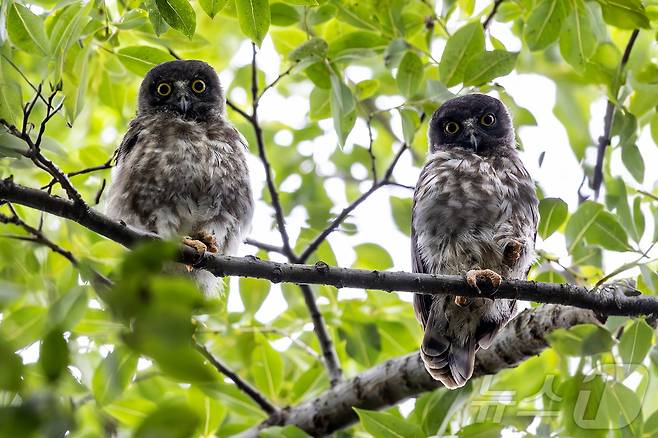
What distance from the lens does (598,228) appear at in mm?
3936

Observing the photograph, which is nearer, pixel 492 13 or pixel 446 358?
pixel 446 358

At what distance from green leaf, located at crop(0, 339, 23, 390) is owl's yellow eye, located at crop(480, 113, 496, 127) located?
437 cm

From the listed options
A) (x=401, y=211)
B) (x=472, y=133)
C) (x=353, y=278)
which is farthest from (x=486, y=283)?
(x=472, y=133)

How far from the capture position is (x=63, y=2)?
334cm

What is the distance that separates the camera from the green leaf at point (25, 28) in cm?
307

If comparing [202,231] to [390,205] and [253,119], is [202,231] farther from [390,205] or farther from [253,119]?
[390,205]

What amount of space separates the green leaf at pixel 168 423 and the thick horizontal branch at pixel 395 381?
327cm

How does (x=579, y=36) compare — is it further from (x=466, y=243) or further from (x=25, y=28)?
(x=25, y=28)

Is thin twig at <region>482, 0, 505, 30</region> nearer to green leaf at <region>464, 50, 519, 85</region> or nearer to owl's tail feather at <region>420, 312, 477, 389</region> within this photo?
green leaf at <region>464, 50, 519, 85</region>

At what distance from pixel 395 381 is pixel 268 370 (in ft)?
2.69

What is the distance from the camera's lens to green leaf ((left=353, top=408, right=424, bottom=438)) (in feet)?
10.9

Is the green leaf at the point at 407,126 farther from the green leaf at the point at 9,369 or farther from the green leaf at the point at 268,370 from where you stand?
the green leaf at the point at 9,369

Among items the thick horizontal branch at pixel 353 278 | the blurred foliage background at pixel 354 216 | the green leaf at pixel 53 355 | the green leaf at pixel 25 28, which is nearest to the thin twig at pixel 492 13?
the blurred foliage background at pixel 354 216

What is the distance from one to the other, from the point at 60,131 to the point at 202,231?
297 cm
